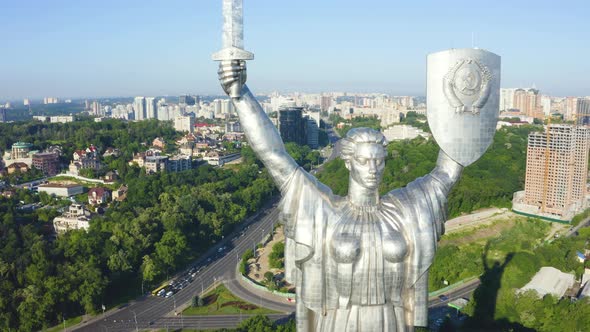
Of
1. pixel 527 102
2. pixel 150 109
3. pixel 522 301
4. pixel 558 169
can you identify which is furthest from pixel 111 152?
pixel 150 109

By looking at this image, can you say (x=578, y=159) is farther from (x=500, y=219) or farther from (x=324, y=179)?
(x=324, y=179)

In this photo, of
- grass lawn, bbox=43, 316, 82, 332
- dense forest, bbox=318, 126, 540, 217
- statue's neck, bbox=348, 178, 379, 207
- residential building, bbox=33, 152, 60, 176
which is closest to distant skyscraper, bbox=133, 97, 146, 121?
residential building, bbox=33, 152, 60, 176

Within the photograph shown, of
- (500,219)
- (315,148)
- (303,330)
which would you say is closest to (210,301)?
(303,330)

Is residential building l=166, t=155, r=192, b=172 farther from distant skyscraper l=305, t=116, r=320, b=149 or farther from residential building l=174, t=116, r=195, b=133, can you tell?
residential building l=174, t=116, r=195, b=133

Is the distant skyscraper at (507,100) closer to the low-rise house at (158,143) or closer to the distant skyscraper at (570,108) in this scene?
the distant skyscraper at (570,108)

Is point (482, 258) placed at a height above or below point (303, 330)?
below

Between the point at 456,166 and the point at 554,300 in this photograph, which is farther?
the point at 554,300

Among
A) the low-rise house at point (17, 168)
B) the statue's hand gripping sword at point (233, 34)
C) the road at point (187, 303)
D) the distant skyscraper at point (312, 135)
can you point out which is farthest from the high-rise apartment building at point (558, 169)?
the distant skyscraper at point (312, 135)
